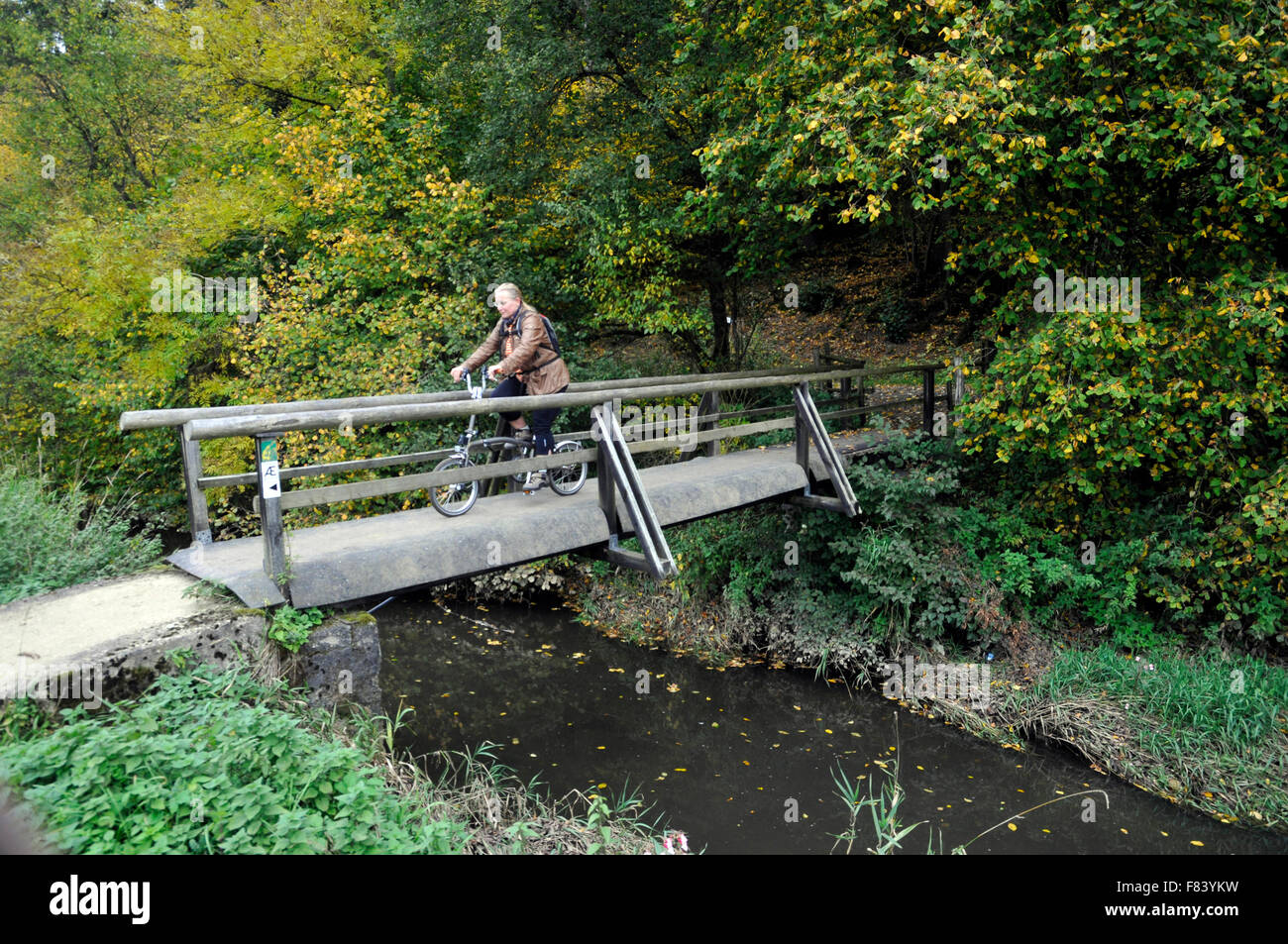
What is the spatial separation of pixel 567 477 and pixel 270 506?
3.17 meters

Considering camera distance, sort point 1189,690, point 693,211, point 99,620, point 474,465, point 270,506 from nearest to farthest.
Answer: point 99,620 → point 270,506 → point 474,465 → point 1189,690 → point 693,211

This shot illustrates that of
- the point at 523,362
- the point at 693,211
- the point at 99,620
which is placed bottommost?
the point at 99,620

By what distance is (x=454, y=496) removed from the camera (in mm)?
6512

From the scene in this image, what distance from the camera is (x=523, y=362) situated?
657cm

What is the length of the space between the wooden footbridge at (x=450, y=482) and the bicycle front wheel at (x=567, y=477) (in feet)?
0.48

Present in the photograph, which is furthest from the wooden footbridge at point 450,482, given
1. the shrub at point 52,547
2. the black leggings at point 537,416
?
the shrub at point 52,547

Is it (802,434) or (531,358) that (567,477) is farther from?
(802,434)

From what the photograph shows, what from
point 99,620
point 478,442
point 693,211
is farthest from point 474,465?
point 693,211

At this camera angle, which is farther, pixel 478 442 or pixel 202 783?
pixel 478 442

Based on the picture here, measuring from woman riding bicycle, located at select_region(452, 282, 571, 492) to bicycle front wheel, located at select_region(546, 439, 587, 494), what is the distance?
199 millimetres

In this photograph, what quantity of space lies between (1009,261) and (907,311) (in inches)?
344

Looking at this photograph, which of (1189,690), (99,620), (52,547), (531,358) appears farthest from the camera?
(1189,690)

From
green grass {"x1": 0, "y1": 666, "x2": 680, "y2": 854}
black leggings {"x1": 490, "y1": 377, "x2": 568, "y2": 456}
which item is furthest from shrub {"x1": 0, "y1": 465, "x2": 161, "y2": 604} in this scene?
black leggings {"x1": 490, "y1": 377, "x2": 568, "y2": 456}

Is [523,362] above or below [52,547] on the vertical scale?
above
